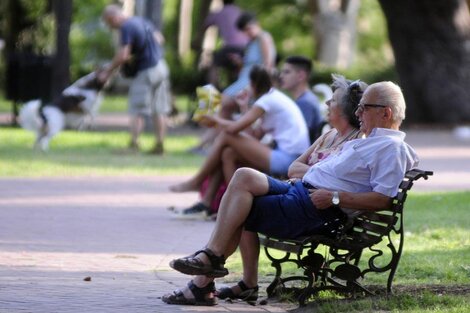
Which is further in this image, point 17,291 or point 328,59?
point 328,59

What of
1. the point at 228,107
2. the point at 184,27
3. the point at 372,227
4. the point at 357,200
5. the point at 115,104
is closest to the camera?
the point at 357,200

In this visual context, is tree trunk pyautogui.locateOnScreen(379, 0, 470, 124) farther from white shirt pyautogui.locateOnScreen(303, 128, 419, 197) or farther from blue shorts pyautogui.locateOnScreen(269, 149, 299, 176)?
white shirt pyautogui.locateOnScreen(303, 128, 419, 197)

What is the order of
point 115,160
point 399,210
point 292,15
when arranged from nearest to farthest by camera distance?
point 399,210 < point 115,160 < point 292,15

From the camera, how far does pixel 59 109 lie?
1798 cm

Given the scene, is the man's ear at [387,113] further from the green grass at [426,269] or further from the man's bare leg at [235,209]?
the green grass at [426,269]

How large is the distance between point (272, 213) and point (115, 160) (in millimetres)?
9449

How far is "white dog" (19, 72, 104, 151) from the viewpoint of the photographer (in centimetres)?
1777

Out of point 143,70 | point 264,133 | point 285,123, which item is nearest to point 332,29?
point 143,70

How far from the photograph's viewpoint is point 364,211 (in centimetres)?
717

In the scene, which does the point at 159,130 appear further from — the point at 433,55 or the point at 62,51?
the point at 433,55

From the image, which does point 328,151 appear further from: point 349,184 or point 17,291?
point 17,291

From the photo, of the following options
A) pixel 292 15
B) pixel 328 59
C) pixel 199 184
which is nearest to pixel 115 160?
pixel 199 184

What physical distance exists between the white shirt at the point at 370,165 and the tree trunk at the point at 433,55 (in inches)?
603

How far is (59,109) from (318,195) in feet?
37.1
